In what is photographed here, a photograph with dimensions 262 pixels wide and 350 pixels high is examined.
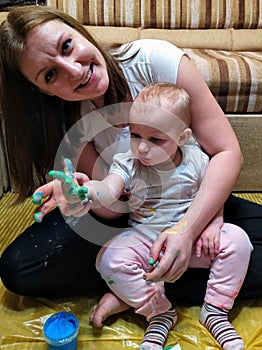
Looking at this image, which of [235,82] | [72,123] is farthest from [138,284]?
[235,82]

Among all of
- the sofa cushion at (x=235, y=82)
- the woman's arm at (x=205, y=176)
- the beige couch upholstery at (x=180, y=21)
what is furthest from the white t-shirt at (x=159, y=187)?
the beige couch upholstery at (x=180, y=21)

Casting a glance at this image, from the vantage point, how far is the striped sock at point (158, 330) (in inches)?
34.3

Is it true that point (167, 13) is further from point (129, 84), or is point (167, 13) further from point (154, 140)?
point (154, 140)

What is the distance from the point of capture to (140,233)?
0.96 meters

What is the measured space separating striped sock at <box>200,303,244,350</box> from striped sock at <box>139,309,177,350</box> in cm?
7

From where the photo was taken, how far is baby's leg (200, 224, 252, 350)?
90 cm

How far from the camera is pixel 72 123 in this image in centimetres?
104

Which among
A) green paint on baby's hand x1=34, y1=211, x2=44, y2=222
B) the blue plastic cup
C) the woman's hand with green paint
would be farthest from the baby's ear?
the blue plastic cup

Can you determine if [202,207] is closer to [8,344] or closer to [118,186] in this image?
[118,186]

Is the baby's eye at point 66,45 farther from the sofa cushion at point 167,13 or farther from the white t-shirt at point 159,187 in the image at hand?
the sofa cushion at point 167,13

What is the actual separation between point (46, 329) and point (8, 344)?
104 millimetres

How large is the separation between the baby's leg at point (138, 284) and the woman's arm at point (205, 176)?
0.21ft

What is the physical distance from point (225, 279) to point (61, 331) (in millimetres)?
374

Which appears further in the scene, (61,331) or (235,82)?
(235,82)
